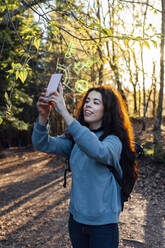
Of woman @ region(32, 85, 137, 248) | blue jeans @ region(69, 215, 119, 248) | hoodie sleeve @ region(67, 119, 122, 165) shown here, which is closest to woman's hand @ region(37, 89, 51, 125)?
woman @ region(32, 85, 137, 248)

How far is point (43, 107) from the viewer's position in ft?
4.86

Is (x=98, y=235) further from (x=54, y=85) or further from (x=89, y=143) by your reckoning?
(x=54, y=85)

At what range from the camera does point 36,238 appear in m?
3.49

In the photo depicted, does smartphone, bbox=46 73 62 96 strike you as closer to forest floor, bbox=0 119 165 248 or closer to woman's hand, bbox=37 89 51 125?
woman's hand, bbox=37 89 51 125

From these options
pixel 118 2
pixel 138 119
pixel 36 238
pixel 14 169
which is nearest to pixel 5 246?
pixel 36 238

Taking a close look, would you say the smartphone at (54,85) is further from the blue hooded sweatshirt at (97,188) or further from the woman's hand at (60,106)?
the blue hooded sweatshirt at (97,188)

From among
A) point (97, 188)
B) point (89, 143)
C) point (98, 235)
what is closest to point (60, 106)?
point (89, 143)

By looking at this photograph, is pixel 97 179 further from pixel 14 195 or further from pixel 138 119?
pixel 138 119

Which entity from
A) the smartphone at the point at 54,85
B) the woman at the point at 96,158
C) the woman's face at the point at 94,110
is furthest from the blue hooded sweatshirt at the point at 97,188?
the smartphone at the point at 54,85

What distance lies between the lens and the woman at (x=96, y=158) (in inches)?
52.0

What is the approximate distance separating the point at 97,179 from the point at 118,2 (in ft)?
7.39

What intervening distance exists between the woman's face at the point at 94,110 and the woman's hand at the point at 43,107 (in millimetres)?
290

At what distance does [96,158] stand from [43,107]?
0.50 m

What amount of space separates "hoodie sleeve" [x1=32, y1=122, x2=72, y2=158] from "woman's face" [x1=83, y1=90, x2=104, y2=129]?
0.96 feet
